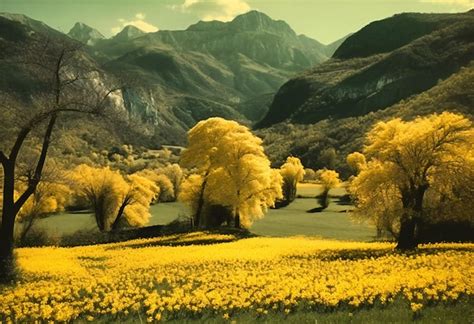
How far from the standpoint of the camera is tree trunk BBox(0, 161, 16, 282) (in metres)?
20.4

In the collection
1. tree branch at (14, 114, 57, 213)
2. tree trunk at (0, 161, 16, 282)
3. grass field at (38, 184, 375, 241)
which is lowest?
grass field at (38, 184, 375, 241)

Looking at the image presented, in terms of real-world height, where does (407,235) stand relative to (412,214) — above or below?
below

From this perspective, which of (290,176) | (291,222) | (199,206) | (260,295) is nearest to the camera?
(260,295)

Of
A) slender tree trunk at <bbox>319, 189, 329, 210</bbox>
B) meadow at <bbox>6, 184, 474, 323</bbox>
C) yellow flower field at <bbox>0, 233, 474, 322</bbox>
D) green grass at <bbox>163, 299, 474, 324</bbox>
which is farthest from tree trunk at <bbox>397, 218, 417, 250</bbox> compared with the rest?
slender tree trunk at <bbox>319, 189, 329, 210</bbox>

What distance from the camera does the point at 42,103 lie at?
21.0m

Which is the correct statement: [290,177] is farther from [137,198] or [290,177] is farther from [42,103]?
[42,103]

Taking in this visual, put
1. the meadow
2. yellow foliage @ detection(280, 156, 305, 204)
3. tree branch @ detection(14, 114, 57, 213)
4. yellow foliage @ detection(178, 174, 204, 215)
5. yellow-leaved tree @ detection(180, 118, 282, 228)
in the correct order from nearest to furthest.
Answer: the meadow < tree branch @ detection(14, 114, 57, 213) < yellow-leaved tree @ detection(180, 118, 282, 228) < yellow foliage @ detection(178, 174, 204, 215) < yellow foliage @ detection(280, 156, 305, 204)

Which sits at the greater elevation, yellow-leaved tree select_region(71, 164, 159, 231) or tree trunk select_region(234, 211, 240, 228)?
yellow-leaved tree select_region(71, 164, 159, 231)

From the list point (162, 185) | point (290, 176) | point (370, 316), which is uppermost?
point (290, 176)

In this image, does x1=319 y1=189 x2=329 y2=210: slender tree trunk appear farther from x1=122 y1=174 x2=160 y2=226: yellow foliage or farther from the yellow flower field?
the yellow flower field

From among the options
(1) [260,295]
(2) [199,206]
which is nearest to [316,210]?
(2) [199,206]

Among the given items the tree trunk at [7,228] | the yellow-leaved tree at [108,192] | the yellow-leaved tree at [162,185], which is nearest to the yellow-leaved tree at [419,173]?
the tree trunk at [7,228]

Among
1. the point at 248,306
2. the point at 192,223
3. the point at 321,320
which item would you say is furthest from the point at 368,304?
the point at 192,223

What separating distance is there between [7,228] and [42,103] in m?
5.48
